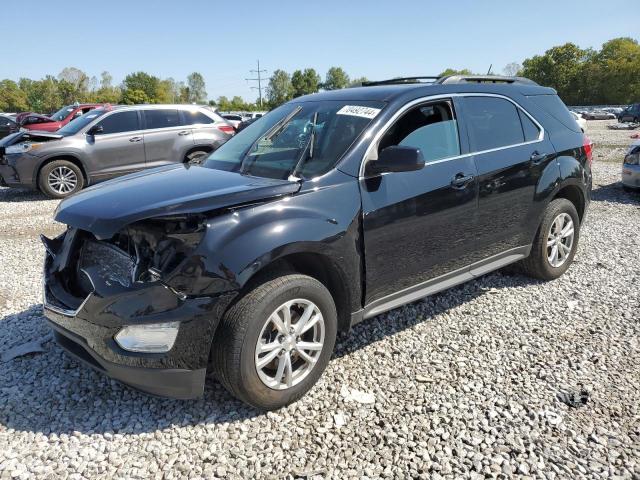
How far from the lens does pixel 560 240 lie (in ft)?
15.6

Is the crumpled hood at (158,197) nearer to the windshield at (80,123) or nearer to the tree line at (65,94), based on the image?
the windshield at (80,123)

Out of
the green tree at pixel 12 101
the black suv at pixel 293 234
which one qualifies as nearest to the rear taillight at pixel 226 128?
the black suv at pixel 293 234

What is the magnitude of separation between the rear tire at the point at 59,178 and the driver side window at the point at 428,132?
8114 mm

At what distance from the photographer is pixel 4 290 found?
15.8 feet

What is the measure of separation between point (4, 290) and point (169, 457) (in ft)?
11.0

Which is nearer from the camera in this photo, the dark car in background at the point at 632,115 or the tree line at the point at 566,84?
the dark car in background at the point at 632,115

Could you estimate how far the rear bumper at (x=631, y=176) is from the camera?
852 cm

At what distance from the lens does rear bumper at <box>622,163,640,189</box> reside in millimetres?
8516

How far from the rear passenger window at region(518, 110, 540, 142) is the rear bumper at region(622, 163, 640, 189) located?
215 inches

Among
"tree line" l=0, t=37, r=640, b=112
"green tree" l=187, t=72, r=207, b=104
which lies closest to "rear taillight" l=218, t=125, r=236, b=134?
"tree line" l=0, t=37, r=640, b=112

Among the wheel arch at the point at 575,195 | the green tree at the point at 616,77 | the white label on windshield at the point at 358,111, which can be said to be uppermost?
the green tree at the point at 616,77

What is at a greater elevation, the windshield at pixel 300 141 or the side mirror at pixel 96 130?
the side mirror at pixel 96 130

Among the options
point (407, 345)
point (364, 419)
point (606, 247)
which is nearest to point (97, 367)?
point (364, 419)

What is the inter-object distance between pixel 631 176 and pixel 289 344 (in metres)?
8.36
